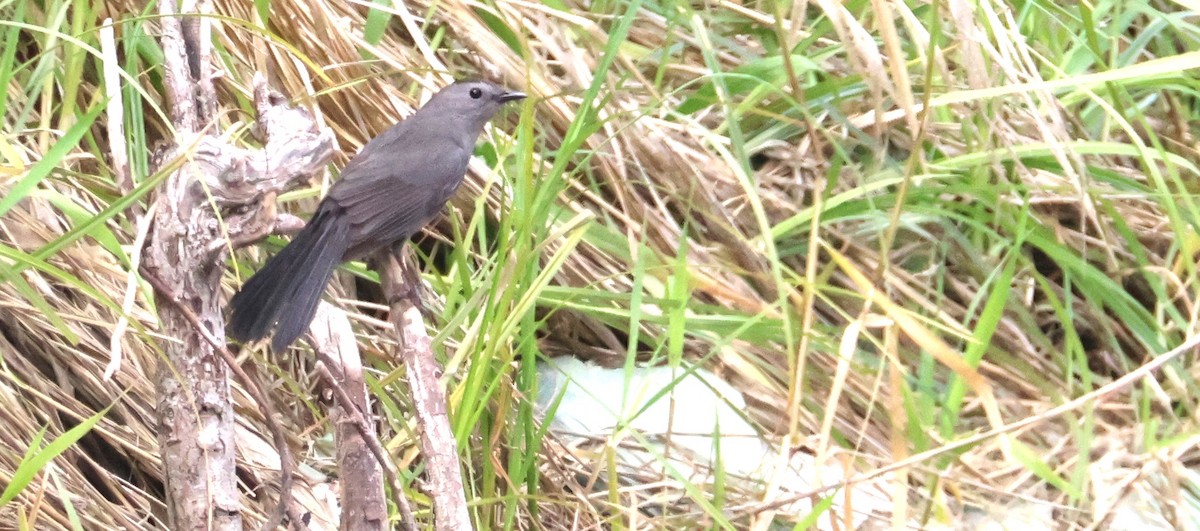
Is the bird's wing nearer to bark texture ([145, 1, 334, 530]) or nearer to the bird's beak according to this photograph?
the bird's beak

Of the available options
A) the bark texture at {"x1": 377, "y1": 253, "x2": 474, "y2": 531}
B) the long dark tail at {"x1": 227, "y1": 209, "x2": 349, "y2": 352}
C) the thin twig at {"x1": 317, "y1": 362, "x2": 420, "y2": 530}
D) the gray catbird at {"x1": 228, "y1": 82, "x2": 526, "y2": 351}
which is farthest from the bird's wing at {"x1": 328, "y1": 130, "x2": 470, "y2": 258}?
the thin twig at {"x1": 317, "y1": 362, "x2": 420, "y2": 530}

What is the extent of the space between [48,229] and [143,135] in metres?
0.20

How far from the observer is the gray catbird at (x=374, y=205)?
160 centimetres

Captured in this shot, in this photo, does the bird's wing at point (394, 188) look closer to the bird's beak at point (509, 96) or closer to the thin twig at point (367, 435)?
the bird's beak at point (509, 96)

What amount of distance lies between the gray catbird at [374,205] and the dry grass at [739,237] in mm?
91

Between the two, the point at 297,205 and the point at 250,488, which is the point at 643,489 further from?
the point at 297,205

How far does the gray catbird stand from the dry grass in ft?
0.30

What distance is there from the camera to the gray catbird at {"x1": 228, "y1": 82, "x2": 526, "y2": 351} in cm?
160

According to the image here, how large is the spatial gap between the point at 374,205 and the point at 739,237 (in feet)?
2.01

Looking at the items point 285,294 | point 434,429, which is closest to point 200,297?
point 285,294

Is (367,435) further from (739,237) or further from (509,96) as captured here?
(509,96)

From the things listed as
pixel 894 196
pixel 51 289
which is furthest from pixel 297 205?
pixel 894 196

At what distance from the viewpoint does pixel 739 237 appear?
2.07m

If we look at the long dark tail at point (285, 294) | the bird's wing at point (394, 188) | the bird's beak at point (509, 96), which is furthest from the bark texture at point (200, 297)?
the bird's beak at point (509, 96)
